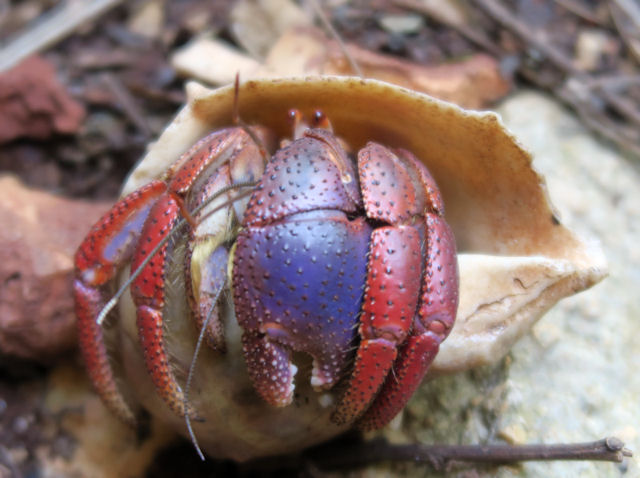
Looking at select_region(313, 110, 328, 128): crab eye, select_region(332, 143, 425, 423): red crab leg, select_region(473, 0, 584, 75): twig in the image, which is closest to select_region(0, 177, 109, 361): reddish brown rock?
select_region(313, 110, 328, 128): crab eye

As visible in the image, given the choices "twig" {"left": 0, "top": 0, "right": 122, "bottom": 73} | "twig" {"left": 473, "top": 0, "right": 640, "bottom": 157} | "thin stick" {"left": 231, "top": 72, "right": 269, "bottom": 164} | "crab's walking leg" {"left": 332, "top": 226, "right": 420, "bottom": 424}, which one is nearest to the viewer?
"crab's walking leg" {"left": 332, "top": 226, "right": 420, "bottom": 424}

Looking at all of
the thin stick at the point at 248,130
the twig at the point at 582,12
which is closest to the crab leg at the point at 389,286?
the thin stick at the point at 248,130

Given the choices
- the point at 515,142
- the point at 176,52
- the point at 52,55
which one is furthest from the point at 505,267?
the point at 52,55

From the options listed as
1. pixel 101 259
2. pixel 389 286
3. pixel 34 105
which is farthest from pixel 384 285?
pixel 34 105

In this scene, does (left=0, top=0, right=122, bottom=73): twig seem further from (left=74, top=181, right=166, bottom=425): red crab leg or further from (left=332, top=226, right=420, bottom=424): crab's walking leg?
(left=332, top=226, right=420, bottom=424): crab's walking leg

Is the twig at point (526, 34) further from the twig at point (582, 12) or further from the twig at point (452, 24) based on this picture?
the twig at point (582, 12)

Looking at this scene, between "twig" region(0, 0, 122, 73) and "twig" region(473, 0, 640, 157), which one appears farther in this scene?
"twig" region(0, 0, 122, 73)
